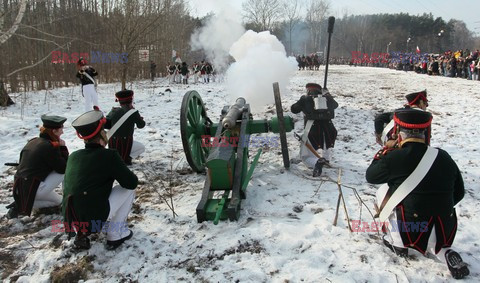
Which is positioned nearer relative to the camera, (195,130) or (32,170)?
(32,170)

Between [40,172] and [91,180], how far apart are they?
1.22m

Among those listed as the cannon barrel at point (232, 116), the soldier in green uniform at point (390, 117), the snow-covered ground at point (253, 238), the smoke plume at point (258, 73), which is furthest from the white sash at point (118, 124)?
the soldier in green uniform at point (390, 117)

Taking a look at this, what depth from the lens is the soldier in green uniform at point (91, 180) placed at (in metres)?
3.16

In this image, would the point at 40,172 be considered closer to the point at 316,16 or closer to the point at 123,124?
the point at 123,124

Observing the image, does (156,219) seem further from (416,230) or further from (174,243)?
(416,230)

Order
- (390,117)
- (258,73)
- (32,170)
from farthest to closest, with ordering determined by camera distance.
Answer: (258,73)
(390,117)
(32,170)

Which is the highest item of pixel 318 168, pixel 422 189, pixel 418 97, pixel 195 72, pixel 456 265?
pixel 195 72

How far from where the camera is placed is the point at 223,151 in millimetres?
4207

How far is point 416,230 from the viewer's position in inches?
114

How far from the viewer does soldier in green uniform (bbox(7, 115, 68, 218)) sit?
392 centimetres

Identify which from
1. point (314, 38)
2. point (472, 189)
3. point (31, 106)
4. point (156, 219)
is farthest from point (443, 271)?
point (314, 38)

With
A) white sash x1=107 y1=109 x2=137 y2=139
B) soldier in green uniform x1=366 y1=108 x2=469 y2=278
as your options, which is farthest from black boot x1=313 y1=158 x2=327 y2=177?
white sash x1=107 y1=109 x2=137 y2=139

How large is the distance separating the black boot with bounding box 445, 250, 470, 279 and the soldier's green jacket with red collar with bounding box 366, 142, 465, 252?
9 centimetres

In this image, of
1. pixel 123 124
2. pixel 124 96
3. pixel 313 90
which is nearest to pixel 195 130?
pixel 123 124
